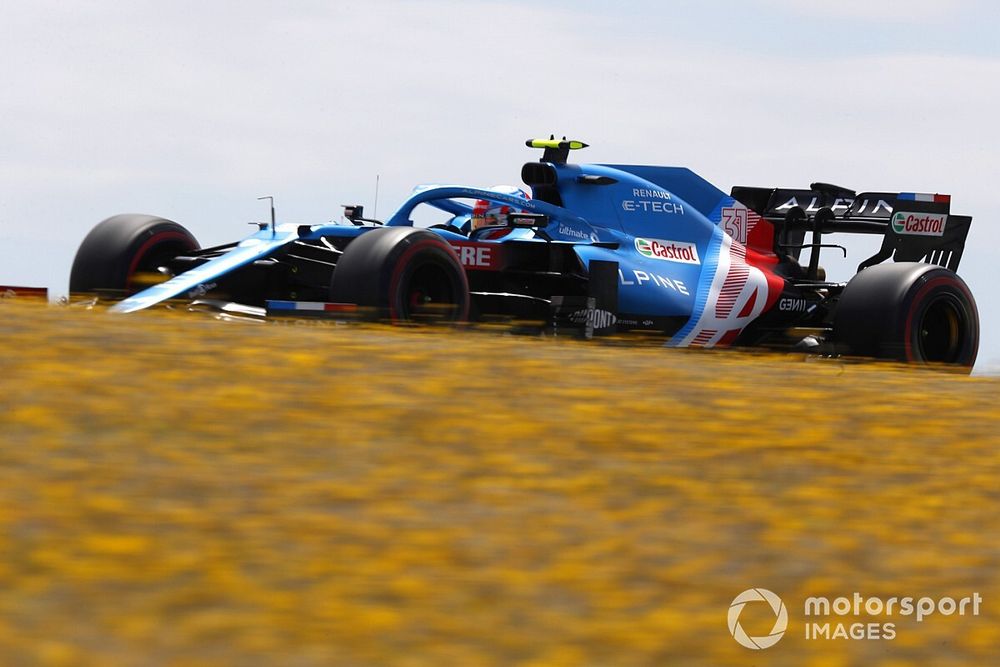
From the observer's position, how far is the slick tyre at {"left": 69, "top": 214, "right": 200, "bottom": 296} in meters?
11.1

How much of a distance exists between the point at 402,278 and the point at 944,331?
16.8ft

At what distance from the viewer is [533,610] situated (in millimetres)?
4188

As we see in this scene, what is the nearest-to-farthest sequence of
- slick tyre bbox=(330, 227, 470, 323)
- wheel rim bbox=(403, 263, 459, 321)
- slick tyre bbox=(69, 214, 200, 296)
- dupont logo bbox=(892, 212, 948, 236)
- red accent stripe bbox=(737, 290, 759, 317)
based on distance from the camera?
slick tyre bbox=(330, 227, 470, 323)
wheel rim bbox=(403, 263, 459, 321)
slick tyre bbox=(69, 214, 200, 296)
red accent stripe bbox=(737, 290, 759, 317)
dupont logo bbox=(892, 212, 948, 236)

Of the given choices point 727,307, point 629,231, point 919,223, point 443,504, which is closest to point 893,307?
point 727,307

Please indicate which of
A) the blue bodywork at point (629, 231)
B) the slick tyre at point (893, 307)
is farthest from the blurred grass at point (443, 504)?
the blue bodywork at point (629, 231)

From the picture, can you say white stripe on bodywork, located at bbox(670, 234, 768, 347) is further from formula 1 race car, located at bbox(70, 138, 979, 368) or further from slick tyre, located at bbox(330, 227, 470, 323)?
slick tyre, located at bbox(330, 227, 470, 323)

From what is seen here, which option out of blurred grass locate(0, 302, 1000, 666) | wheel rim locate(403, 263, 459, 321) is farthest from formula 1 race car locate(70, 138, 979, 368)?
blurred grass locate(0, 302, 1000, 666)

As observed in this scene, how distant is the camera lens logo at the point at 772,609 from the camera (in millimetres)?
4320

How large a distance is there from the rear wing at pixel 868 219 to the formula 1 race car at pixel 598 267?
0.07 ft

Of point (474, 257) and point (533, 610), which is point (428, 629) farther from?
point (474, 257)

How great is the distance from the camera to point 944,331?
473 inches

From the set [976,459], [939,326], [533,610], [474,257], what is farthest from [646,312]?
[533,610]

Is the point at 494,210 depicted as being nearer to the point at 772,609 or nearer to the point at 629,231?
the point at 629,231
